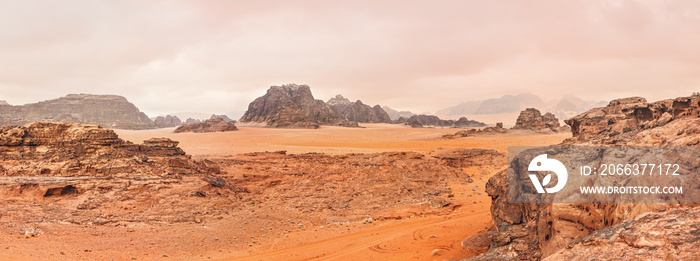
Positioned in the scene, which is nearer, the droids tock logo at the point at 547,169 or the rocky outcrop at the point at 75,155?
the droids tock logo at the point at 547,169

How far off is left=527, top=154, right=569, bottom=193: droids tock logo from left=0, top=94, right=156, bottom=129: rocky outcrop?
81.2m

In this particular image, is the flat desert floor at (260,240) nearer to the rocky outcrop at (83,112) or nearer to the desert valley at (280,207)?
the desert valley at (280,207)

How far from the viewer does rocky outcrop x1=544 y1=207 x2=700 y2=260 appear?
264 cm

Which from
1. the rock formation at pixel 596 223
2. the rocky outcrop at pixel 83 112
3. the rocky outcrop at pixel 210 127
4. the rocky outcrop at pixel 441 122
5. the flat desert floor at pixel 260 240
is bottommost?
the flat desert floor at pixel 260 240

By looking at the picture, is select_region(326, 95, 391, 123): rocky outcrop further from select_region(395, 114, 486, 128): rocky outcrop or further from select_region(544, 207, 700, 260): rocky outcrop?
select_region(544, 207, 700, 260): rocky outcrop

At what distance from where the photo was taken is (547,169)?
511 cm

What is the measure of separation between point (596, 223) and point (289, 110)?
2624 inches

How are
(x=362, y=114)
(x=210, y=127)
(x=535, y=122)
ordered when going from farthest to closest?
(x=362, y=114) → (x=210, y=127) → (x=535, y=122)

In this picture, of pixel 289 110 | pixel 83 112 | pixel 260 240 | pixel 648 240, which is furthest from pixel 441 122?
pixel 648 240

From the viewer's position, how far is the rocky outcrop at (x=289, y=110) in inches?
2638

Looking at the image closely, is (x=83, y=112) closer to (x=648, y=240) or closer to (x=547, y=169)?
(x=547, y=169)

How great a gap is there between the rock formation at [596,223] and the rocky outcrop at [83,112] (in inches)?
3187

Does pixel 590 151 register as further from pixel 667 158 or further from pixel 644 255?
pixel 644 255

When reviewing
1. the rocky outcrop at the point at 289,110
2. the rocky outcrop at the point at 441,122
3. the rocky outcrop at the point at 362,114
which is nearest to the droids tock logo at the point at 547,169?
the rocky outcrop at the point at 289,110
